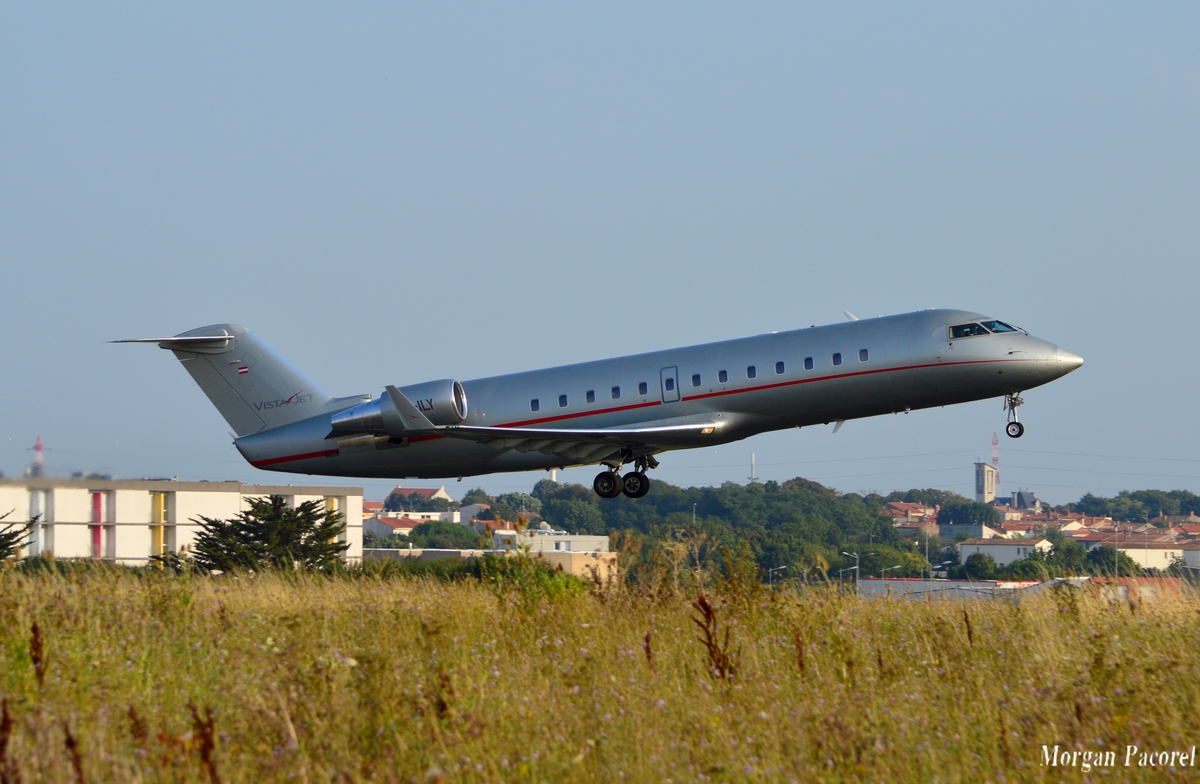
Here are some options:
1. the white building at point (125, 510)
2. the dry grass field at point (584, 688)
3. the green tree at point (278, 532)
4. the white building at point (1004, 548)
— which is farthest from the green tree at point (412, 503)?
the dry grass field at point (584, 688)

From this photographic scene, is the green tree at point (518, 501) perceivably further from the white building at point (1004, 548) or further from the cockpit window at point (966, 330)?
the cockpit window at point (966, 330)

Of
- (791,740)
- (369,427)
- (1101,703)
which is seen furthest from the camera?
(369,427)

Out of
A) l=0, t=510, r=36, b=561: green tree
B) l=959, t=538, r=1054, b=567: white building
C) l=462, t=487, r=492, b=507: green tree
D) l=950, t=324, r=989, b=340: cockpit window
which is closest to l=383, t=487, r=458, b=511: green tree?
l=462, t=487, r=492, b=507: green tree

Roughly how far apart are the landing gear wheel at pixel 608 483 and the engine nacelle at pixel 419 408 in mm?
3126

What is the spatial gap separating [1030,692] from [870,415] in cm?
1451

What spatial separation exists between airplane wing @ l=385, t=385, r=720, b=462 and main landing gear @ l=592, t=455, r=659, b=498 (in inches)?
30.0

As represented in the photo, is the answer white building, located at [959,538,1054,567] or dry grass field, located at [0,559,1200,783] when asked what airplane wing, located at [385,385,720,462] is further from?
white building, located at [959,538,1054,567]

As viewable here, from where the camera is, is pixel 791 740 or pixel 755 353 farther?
pixel 755 353

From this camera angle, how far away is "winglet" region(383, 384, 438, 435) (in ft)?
72.3

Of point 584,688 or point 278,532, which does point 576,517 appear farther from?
point 584,688

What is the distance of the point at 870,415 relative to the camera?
2247 cm

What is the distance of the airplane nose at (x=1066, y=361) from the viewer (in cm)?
2220

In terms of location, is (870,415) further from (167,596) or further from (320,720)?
(320,720)

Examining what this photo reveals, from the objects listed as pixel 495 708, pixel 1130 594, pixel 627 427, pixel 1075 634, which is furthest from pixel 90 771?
pixel 627 427
